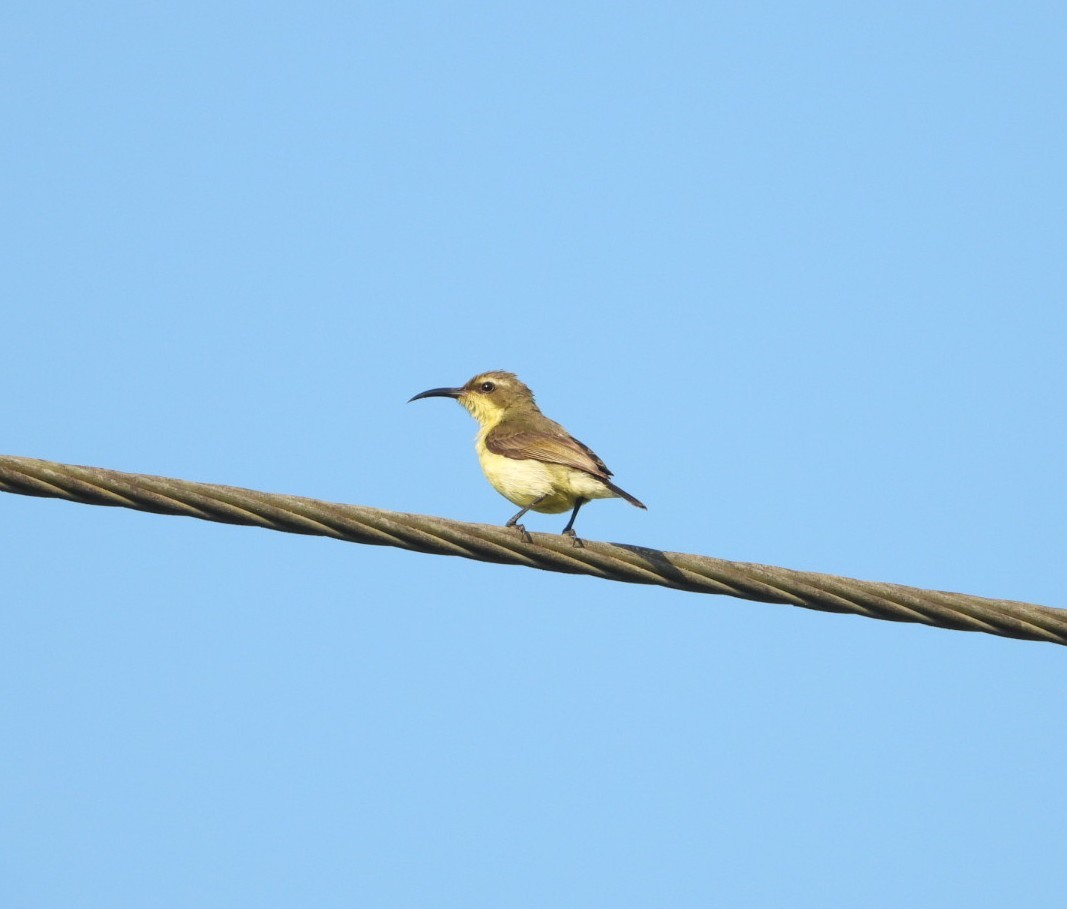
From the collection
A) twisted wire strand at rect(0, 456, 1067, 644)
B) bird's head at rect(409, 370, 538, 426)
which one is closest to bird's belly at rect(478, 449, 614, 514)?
bird's head at rect(409, 370, 538, 426)

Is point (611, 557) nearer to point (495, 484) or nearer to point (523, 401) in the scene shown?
point (495, 484)

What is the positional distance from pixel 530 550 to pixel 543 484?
3055 mm

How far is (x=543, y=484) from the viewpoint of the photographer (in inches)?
345

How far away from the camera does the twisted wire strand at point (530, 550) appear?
5.27m

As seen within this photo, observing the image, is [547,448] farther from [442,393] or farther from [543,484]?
[442,393]

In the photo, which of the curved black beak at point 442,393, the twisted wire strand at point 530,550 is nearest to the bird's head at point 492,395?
the curved black beak at point 442,393

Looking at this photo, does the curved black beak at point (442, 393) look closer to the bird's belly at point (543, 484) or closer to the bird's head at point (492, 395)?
the bird's head at point (492, 395)

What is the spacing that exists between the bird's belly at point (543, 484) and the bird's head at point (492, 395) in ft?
4.86

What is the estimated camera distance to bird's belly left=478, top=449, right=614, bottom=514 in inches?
336

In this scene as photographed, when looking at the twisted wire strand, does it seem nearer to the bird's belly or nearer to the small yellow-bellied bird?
the small yellow-bellied bird

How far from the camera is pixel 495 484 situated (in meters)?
9.27

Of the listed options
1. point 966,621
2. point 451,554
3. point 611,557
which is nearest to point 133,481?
point 451,554

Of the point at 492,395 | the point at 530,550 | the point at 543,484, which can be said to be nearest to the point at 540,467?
the point at 543,484

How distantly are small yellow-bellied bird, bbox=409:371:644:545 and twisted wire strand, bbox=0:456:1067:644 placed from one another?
2363mm
